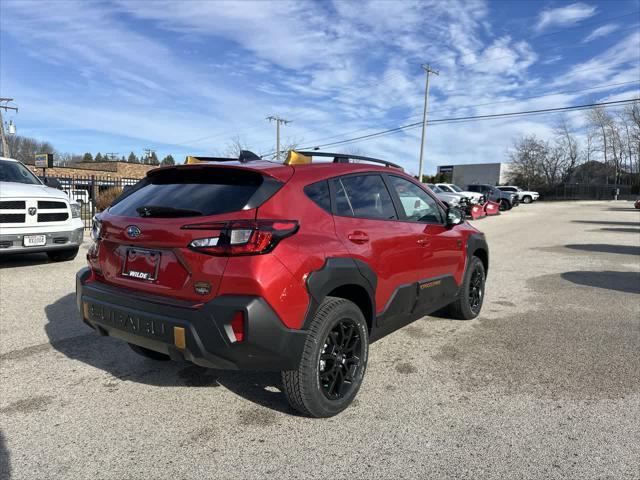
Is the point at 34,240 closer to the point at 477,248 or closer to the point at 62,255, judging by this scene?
the point at 62,255

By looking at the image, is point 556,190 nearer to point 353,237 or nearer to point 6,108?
point 6,108

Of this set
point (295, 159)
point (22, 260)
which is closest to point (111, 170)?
point (22, 260)

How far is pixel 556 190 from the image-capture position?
64.4m

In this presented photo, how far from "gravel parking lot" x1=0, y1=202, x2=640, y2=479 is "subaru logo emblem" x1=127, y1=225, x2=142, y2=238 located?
3.90 feet

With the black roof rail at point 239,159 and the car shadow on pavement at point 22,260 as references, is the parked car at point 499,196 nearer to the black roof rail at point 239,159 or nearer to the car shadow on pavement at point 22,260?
the car shadow on pavement at point 22,260

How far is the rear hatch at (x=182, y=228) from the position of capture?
2.71 metres

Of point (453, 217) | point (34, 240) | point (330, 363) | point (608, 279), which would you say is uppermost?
point (453, 217)

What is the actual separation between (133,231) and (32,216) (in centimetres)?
565

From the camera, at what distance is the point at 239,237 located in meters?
2.65

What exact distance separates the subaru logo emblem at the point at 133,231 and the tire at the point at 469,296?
3.42 metres

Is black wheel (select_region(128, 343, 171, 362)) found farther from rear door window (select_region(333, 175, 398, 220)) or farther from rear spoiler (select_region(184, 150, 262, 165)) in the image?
rear door window (select_region(333, 175, 398, 220))

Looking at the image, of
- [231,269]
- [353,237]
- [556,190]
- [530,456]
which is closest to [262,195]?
[231,269]

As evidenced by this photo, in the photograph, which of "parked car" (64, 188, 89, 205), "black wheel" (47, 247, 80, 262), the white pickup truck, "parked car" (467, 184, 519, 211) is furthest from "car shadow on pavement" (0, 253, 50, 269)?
"parked car" (467, 184, 519, 211)

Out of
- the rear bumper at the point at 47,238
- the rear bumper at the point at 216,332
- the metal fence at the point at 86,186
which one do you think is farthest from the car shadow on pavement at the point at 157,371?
the metal fence at the point at 86,186
